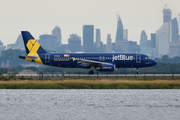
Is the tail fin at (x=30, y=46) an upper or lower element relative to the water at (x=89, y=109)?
upper

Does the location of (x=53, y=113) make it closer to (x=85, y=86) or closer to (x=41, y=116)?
(x=41, y=116)

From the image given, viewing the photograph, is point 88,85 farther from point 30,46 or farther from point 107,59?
point 30,46

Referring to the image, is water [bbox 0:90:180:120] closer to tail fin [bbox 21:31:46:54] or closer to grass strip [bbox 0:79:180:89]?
grass strip [bbox 0:79:180:89]

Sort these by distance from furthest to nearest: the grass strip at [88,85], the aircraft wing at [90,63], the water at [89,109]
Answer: the aircraft wing at [90,63]
the grass strip at [88,85]
the water at [89,109]

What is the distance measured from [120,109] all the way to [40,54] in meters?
45.0

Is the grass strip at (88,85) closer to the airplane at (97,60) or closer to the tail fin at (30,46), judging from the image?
the airplane at (97,60)

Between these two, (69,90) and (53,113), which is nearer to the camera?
(53,113)

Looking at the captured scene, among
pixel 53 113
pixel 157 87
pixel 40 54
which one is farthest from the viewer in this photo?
pixel 40 54

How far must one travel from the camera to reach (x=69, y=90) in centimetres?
5572

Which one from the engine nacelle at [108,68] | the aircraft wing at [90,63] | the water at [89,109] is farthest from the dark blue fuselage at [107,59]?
the water at [89,109]

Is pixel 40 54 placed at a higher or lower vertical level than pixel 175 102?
higher

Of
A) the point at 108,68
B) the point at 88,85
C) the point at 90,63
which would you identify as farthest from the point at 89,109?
the point at 90,63

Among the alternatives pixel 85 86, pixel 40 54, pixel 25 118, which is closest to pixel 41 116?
pixel 25 118

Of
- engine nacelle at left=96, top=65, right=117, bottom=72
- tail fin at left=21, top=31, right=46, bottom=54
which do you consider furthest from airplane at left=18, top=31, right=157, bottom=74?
Answer: tail fin at left=21, top=31, right=46, bottom=54
